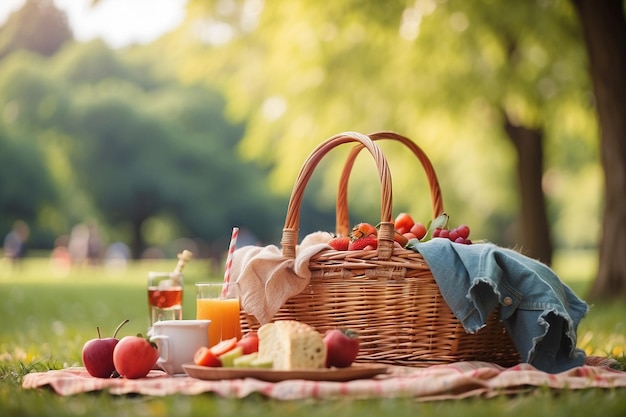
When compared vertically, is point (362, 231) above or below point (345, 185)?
below

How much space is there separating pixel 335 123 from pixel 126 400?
10.3 m

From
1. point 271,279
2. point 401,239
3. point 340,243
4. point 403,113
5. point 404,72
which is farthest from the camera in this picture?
point 403,113

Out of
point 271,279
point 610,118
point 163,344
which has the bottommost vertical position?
point 163,344

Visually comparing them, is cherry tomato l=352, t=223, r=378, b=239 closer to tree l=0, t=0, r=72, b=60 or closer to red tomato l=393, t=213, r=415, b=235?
red tomato l=393, t=213, r=415, b=235

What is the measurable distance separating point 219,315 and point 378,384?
46.1 inches

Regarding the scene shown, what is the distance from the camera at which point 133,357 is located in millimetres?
3867

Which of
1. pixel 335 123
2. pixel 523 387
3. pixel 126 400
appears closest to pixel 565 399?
pixel 523 387

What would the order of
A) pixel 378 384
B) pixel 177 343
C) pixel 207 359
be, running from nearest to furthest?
pixel 378 384, pixel 207 359, pixel 177 343

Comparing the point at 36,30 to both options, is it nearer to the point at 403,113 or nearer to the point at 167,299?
the point at 403,113

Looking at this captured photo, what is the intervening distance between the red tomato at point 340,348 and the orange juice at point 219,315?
743 millimetres

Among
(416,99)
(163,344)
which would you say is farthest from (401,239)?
(416,99)

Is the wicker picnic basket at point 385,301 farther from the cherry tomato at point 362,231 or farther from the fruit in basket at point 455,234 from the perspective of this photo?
the fruit in basket at point 455,234

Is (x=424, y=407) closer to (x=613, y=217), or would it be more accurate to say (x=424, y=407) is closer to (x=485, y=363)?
(x=485, y=363)

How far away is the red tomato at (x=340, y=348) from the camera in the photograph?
377 cm
